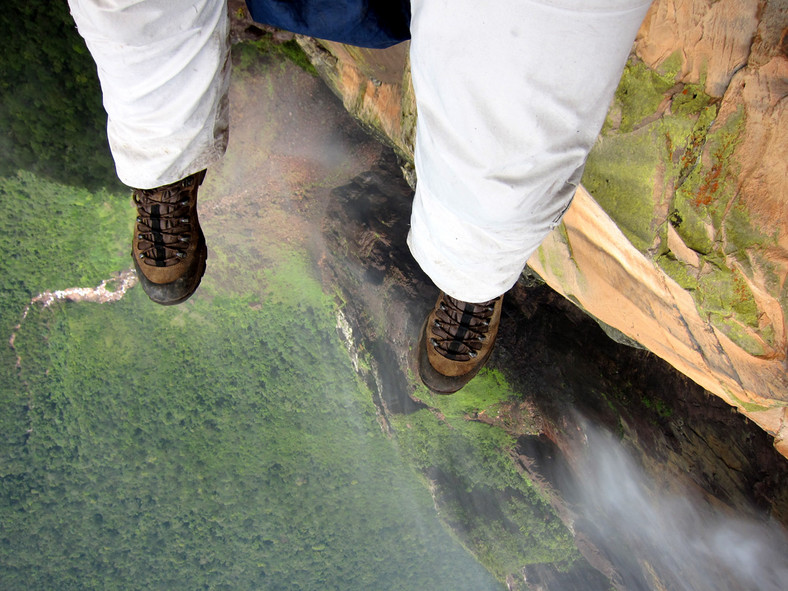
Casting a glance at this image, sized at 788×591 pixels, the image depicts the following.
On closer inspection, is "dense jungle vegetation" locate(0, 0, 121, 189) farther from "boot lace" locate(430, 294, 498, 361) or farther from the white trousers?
"boot lace" locate(430, 294, 498, 361)

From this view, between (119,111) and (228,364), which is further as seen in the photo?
(228,364)

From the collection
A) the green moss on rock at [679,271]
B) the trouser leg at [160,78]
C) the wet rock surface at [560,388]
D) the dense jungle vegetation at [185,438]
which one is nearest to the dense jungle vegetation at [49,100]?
the dense jungle vegetation at [185,438]

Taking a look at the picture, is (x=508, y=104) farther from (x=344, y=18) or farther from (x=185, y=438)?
(x=185, y=438)

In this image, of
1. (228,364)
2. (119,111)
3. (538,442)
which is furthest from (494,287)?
(228,364)

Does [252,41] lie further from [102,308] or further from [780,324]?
[780,324]

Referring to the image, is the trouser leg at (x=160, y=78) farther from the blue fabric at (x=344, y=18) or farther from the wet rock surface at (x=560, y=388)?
the wet rock surface at (x=560, y=388)

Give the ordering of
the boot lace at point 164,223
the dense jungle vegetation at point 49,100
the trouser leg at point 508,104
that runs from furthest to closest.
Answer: the dense jungle vegetation at point 49,100
the boot lace at point 164,223
the trouser leg at point 508,104

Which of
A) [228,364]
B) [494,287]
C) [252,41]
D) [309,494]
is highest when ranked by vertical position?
[494,287]
